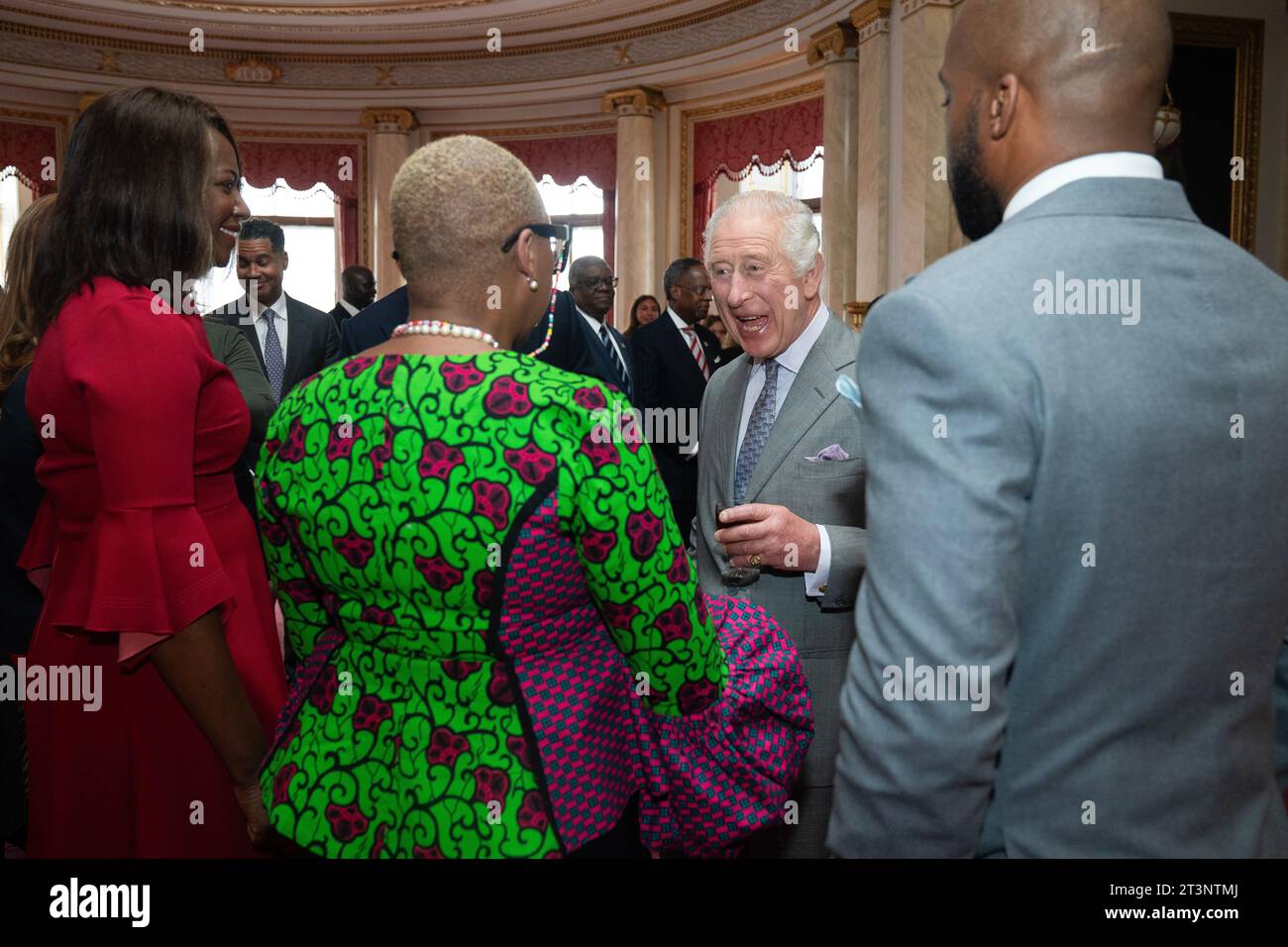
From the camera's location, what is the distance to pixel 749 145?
10.5 m

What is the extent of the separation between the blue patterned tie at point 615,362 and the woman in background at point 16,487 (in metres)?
2.46

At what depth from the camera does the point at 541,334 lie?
3.00m

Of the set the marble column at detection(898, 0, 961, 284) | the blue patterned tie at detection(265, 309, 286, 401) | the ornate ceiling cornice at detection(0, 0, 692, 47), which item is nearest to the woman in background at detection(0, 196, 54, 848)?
the blue patterned tie at detection(265, 309, 286, 401)

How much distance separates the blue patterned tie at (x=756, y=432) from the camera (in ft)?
7.41

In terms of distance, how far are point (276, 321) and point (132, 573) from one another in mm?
3239

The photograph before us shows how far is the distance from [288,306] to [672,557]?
3634 mm

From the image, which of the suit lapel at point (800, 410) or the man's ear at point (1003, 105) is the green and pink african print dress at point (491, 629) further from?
the suit lapel at point (800, 410)

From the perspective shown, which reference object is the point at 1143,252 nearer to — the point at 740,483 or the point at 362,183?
the point at 740,483

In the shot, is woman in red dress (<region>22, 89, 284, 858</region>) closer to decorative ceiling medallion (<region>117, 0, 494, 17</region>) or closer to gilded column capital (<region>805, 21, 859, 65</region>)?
gilded column capital (<region>805, 21, 859, 65</region>)

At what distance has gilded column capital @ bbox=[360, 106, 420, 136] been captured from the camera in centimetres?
1166

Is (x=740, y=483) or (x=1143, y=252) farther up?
(x=1143, y=252)

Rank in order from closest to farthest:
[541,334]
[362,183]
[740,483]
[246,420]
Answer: [246,420]
[740,483]
[541,334]
[362,183]

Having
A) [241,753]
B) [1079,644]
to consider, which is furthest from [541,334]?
[1079,644]

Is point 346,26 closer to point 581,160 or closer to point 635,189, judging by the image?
point 581,160
